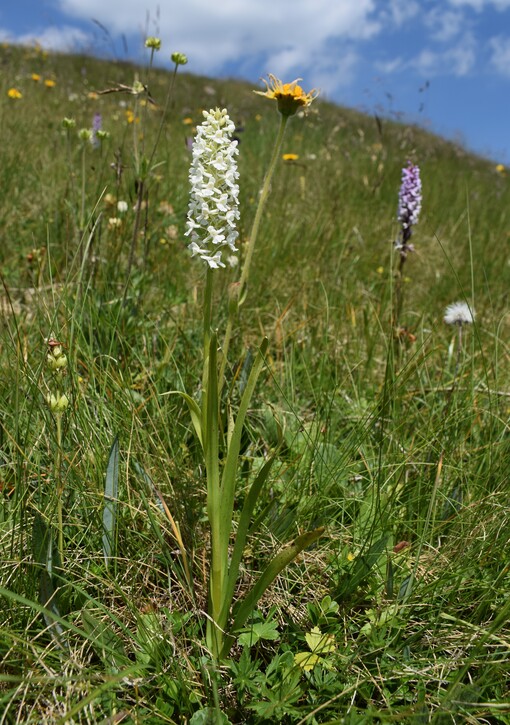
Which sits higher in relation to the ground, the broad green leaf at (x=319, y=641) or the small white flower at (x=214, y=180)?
the small white flower at (x=214, y=180)

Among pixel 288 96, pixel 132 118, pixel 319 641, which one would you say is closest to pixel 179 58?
pixel 288 96

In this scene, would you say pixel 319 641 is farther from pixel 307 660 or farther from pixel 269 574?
pixel 269 574

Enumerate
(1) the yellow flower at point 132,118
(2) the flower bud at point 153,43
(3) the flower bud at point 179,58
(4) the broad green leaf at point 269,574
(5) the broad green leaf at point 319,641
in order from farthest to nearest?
(1) the yellow flower at point 132,118
(2) the flower bud at point 153,43
(3) the flower bud at point 179,58
(5) the broad green leaf at point 319,641
(4) the broad green leaf at point 269,574

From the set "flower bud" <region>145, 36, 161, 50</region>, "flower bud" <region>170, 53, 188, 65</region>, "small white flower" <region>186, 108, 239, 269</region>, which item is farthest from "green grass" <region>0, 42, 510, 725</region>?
"flower bud" <region>145, 36, 161, 50</region>

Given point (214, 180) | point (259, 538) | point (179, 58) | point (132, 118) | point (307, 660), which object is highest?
point (132, 118)

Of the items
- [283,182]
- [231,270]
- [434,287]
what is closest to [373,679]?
[231,270]

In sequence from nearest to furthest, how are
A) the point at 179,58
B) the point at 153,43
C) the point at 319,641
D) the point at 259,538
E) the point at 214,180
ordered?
the point at 214,180
the point at 319,641
the point at 259,538
the point at 179,58
the point at 153,43

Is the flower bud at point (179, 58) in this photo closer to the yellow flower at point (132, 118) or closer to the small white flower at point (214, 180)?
the yellow flower at point (132, 118)

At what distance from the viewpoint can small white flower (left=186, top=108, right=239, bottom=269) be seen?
43.1 inches

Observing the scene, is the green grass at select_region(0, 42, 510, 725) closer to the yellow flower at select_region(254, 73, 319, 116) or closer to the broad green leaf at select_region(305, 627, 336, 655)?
the broad green leaf at select_region(305, 627, 336, 655)

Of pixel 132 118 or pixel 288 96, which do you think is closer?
pixel 288 96

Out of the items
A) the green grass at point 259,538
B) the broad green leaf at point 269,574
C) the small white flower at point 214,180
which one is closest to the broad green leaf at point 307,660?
the green grass at point 259,538

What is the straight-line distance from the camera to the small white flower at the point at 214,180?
1.09 metres

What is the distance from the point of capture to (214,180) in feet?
3.63
